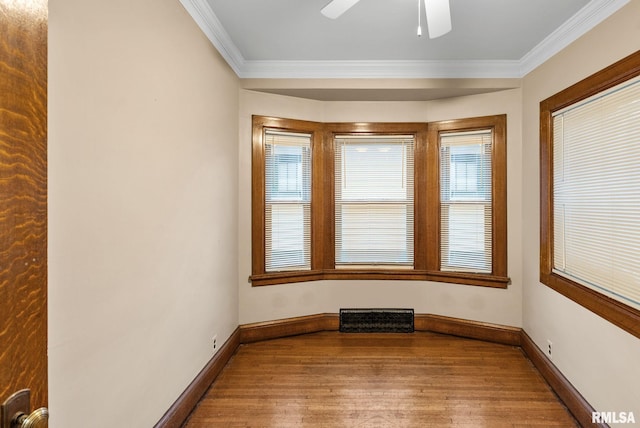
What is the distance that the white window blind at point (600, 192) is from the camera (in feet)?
6.58

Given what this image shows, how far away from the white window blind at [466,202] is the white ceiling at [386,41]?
544 millimetres

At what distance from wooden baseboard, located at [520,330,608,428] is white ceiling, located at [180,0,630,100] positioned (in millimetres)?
2448

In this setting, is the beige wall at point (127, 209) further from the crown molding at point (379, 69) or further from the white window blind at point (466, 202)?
the white window blind at point (466, 202)

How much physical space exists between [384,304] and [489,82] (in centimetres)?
249

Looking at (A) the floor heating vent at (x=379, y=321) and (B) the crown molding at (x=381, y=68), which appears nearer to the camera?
(B) the crown molding at (x=381, y=68)

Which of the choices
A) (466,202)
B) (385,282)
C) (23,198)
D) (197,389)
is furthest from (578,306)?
(23,198)

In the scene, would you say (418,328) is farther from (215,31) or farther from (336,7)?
(215,31)

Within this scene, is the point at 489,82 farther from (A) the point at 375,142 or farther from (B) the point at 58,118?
(B) the point at 58,118

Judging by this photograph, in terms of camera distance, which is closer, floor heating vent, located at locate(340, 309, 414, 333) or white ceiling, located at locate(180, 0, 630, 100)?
white ceiling, located at locate(180, 0, 630, 100)

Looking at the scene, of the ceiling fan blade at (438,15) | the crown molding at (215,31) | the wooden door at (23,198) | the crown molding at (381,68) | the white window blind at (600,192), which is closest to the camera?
the wooden door at (23,198)

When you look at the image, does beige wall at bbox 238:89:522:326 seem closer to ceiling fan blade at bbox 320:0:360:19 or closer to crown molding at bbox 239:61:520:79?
crown molding at bbox 239:61:520:79

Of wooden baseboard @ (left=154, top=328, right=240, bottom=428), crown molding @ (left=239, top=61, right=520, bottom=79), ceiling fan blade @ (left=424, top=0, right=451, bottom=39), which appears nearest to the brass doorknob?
wooden baseboard @ (left=154, top=328, right=240, bottom=428)

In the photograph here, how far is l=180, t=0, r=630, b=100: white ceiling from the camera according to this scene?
2461mm

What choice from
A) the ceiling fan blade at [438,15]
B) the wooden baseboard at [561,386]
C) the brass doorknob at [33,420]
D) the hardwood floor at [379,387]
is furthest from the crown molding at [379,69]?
the brass doorknob at [33,420]
